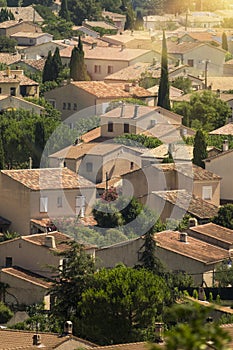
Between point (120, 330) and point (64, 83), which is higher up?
point (120, 330)

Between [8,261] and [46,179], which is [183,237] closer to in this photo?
[8,261]

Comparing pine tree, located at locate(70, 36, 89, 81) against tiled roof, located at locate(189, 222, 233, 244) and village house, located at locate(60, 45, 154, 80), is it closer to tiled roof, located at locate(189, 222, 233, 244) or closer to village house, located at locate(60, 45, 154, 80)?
village house, located at locate(60, 45, 154, 80)

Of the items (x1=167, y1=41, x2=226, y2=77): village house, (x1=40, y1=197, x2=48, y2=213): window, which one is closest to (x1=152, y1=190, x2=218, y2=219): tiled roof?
(x1=40, y1=197, x2=48, y2=213): window

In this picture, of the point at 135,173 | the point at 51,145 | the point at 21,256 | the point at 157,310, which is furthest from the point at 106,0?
the point at 157,310

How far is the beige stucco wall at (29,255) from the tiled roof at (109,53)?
27.2 meters

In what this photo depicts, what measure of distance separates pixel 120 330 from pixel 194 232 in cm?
883

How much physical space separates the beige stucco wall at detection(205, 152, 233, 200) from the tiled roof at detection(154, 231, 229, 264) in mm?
5575

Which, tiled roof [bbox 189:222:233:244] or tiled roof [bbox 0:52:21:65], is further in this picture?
tiled roof [bbox 0:52:21:65]

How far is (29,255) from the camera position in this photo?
22.2 m

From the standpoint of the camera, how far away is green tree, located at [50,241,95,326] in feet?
59.0

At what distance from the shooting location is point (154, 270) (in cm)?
2106

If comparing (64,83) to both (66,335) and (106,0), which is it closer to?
(66,335)

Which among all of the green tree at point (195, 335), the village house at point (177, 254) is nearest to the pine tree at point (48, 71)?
the village house at point (177, 254)

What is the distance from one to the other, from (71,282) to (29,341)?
17.9 feet
